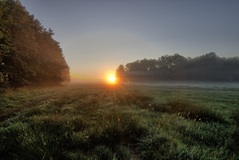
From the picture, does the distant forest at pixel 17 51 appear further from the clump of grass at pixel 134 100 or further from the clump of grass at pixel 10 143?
the clump of grass at pixel 10 143

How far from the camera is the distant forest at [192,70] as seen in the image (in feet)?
360

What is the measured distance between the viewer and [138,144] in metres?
5.79

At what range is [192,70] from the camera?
111625 mm

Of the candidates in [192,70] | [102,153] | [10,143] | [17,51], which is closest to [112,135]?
[102,153]

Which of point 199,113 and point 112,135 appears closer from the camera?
point 112,135

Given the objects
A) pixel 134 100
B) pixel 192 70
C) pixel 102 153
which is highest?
pixel 192 70

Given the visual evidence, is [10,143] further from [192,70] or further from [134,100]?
[192,70]

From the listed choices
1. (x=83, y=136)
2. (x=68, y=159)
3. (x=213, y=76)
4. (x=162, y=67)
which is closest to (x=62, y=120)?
(x=83, y=136)

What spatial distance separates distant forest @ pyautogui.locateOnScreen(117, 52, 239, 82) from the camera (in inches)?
4326

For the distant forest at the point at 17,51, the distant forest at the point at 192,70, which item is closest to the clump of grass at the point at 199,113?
the distant forest at the point at 17,51

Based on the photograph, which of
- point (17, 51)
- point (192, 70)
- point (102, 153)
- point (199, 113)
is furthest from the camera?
point (192, 70)

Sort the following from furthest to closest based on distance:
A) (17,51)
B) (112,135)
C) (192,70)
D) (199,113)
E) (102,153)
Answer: (192,70), (17,51), (199,113), (112,135), (102,153)

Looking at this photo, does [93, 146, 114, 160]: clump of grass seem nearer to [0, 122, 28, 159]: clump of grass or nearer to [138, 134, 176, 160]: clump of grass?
[138, 134, 176, 160]: clump of grass

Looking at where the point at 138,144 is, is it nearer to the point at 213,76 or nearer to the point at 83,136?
the point at 83,136
